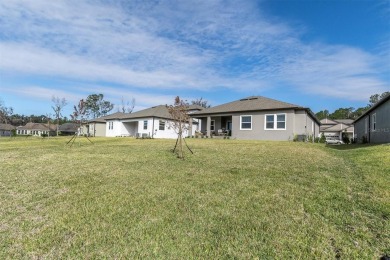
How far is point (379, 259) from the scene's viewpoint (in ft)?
8.84

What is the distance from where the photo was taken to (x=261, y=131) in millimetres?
21125

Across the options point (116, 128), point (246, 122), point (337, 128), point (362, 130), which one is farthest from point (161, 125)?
point (337, 128)

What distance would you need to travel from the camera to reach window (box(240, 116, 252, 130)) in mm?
22031

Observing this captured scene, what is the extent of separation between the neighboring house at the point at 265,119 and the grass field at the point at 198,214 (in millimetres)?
13012

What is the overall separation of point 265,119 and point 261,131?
1119mm

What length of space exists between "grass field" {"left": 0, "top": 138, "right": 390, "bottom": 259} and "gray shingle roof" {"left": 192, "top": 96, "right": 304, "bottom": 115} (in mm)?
13874

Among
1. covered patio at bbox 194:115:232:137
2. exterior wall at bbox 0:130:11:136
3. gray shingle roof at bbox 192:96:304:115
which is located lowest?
exterior wall at bbox 0:130:11:136

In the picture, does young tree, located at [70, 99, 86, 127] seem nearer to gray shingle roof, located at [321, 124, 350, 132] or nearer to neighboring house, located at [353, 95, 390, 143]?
neighboring house, located at [353, 95, 390, 143]

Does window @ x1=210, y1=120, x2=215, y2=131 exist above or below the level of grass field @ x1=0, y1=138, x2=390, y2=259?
above

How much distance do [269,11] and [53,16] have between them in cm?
1091

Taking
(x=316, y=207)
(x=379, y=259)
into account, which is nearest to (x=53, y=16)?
(x=316, y=207)

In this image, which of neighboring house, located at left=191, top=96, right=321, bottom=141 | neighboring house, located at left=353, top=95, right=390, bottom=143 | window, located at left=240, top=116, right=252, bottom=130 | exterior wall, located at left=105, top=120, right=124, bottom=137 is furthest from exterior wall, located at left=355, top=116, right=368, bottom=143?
exterior wall, located at left=105, top=120, right=124, bottom=137

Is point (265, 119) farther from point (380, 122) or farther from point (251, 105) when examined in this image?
point (380, 122)

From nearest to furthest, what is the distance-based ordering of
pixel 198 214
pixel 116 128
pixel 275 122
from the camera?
pixel 198 214 → pixel 275 122 → pixel 116 128
